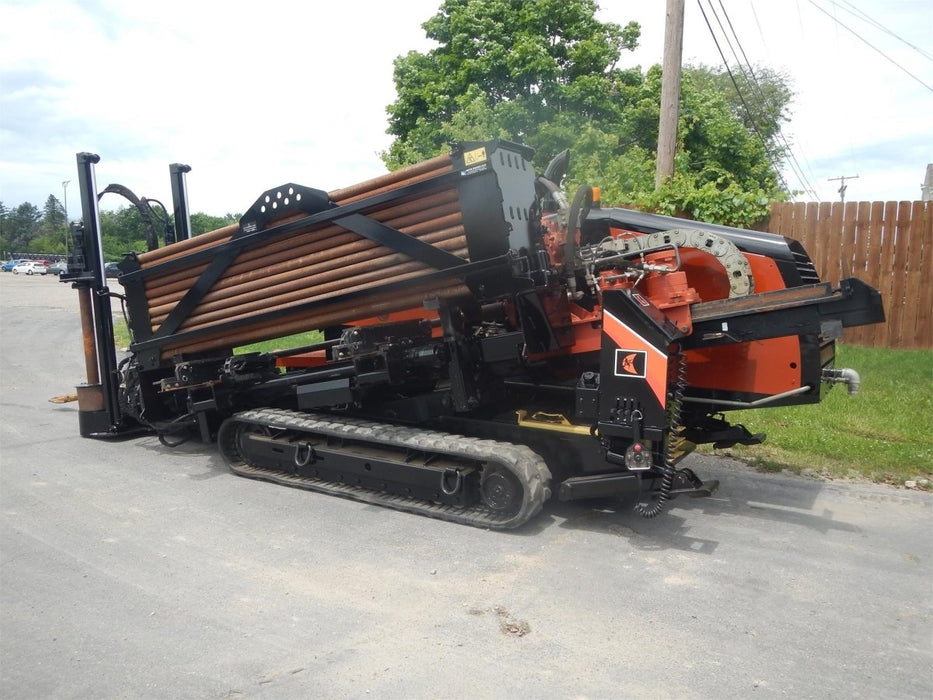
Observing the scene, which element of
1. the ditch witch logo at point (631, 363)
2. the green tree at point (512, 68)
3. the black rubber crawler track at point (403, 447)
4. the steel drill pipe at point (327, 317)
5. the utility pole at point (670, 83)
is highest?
the green tree at point (512, 68)

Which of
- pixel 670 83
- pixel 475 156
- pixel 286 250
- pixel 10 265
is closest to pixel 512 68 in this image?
pixel 670 83

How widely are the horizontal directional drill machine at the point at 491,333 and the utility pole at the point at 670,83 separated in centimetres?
590

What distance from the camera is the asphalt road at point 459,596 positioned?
3283mm

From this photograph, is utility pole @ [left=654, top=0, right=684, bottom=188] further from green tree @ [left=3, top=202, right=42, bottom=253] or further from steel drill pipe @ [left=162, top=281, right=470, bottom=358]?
green tree @ [left=3, top=202, right=42, bottom=253]

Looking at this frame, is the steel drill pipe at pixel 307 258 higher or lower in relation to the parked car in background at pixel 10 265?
lower

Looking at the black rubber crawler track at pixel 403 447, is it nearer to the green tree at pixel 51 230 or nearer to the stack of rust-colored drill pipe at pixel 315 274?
the stack of rust-colored drill pipe at pixel 315 274

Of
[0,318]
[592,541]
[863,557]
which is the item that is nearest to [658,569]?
[592,541]

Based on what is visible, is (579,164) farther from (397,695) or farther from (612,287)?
(397,695)

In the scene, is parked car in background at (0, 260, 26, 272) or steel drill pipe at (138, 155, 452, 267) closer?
steel drill pipe at (138, 155, 452, 267)

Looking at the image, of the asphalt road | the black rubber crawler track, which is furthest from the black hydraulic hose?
the black rubber crawler track

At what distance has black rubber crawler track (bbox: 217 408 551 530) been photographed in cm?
494

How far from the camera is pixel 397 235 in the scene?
213 inches

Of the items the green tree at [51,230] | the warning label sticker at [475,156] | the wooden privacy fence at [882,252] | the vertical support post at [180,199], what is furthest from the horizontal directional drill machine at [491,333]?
the green tree at [51,230]

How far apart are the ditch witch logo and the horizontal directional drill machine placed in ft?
0.05
